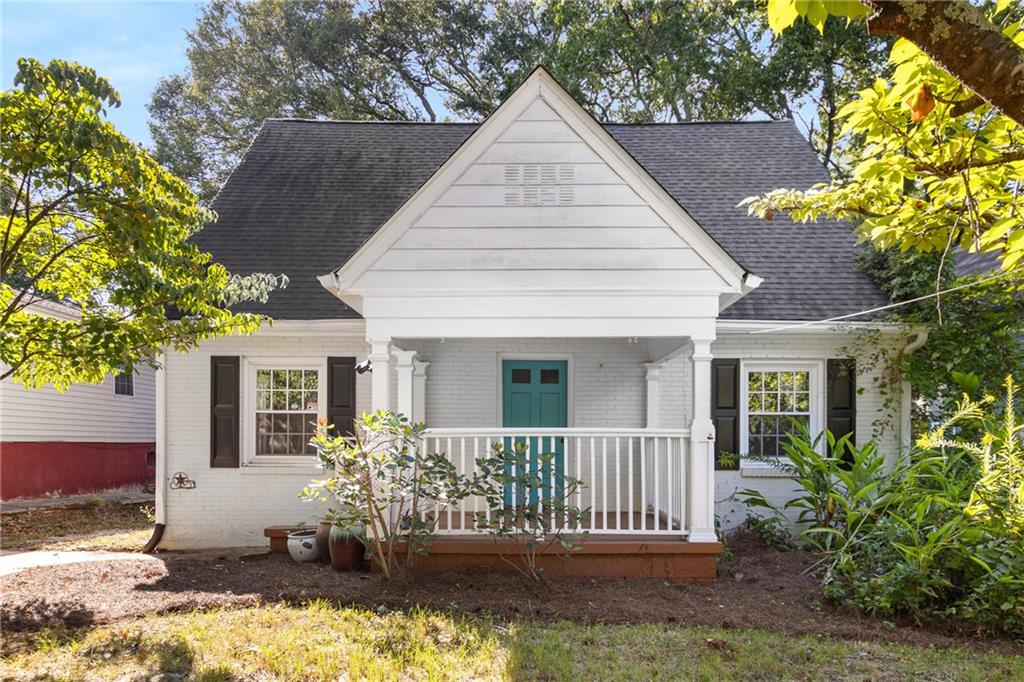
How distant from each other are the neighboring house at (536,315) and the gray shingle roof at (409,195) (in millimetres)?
40

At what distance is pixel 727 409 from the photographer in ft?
29.8

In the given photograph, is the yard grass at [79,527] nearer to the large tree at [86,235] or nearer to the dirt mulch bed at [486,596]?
the dirt mulch bed at [486,596]

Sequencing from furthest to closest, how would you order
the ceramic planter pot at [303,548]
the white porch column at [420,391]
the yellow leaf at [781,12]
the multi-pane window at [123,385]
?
the multi-pane window at [123,385] < the white porch column at [420,391] < the ceramic planter pot at [303,548] < the yellow leaf at [781,12]

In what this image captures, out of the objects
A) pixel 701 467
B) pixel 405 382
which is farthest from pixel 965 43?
pixel 405 382

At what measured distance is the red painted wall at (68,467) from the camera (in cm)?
1316

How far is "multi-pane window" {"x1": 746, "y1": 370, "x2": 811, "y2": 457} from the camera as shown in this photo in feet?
30.4

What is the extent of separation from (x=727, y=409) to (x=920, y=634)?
391 cm

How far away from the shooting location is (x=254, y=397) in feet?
30.5

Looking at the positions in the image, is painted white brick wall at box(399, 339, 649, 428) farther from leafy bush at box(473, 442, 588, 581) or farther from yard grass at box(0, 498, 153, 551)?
yard grass at box(0, 498, 153, 551)

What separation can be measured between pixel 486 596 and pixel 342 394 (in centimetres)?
380

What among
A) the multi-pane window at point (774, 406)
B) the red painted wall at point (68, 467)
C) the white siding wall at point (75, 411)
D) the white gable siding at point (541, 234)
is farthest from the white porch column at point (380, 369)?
the red painted wall at point (68, 467)

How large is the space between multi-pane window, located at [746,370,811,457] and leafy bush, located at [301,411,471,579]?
446 centimetres

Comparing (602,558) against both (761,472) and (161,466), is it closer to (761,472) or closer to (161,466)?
(761,472)

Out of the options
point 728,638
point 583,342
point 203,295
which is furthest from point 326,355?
→ point 728,638
